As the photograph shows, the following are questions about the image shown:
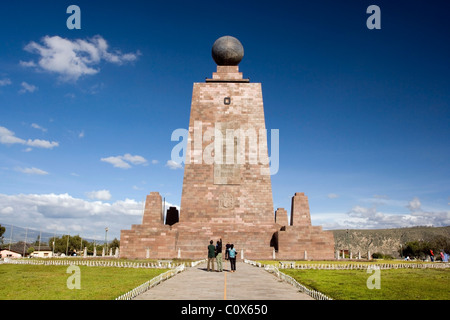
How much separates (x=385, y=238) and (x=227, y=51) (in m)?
87.5

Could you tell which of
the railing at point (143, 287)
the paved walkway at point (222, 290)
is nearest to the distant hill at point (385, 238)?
the railing at point (143, 287)

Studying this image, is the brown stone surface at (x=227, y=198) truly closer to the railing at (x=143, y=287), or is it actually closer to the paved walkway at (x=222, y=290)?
the railing at (x=143, y=287)

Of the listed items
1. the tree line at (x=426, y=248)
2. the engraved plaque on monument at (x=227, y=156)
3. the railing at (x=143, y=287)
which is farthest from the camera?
the tree line at (x=426, y=248)

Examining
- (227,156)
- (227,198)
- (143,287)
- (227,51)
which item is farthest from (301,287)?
(227,51)

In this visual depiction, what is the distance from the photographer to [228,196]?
107 ft

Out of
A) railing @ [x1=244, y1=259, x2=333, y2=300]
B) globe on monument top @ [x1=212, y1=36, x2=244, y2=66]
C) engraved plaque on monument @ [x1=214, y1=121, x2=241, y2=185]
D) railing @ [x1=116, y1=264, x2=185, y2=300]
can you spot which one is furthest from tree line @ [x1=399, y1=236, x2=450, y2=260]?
railing @ [x1=116, y1=264, x2=185, y2=300]

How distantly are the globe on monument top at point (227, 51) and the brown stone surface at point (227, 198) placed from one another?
→ 0.80 meters

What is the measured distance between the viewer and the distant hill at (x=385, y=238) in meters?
99.2

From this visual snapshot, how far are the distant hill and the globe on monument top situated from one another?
241 feet

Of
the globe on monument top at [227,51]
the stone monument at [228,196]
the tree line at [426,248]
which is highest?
the globe on monument top at [227,51]

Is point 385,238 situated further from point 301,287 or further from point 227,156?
point 301,287
